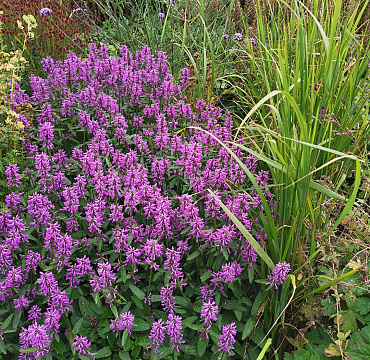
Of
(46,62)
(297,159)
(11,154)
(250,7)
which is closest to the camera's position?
(297,159)

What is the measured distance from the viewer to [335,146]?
3.19 metres

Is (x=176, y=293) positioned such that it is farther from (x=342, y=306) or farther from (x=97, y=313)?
(x=342, y=306)

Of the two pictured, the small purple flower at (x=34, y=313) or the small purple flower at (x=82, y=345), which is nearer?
the small purple flower at (x=82, y=345)

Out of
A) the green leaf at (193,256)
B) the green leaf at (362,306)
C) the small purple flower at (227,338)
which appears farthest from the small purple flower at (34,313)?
the green leaf at (362,306)

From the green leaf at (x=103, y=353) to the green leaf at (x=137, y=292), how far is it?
0.33 metres

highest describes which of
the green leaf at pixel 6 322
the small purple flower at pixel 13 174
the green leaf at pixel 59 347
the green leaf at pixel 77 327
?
the small purple flower at pixel 13 174

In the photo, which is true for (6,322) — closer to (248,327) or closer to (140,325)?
(140,325)

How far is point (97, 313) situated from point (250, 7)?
5.16 m

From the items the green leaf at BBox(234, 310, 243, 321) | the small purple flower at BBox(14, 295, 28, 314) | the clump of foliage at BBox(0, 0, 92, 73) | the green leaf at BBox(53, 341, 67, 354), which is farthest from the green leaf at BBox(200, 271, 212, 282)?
the clump of foliage at BBox(0, 0, 92, 73)

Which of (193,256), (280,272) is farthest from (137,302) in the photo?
(280,272)

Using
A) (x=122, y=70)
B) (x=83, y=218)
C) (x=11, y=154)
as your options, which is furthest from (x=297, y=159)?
(x=11, y=154)

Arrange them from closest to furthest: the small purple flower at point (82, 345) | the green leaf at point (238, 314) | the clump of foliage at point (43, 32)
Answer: the small purple flower at point (82, 345)
the green leaf at point (238, 314)
the clump of foliage at point (43, 32)

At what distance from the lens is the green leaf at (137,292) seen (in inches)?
86.1

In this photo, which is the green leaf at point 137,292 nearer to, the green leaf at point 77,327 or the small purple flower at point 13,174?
the green leaf at point 77,327
